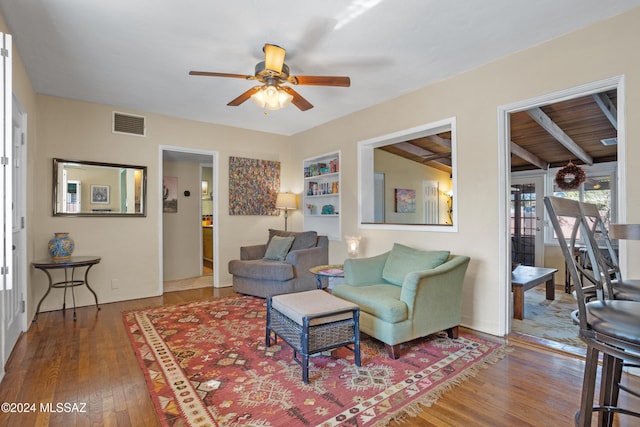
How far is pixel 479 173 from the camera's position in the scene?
10.1ft

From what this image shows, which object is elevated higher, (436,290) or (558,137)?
(558,137)

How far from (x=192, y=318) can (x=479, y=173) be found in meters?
3.31

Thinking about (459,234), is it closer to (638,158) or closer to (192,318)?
(638,158)

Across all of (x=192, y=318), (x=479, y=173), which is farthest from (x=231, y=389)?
(x=479, y=173)

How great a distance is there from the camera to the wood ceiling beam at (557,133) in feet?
11.8

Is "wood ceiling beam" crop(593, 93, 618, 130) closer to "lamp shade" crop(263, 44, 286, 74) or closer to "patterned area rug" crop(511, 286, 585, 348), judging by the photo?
"patterned area rug" crop(511, 286, 585, 348)

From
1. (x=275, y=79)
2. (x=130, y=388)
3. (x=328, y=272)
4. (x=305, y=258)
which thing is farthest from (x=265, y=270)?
(x=275, y=79)

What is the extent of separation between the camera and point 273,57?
245 cm

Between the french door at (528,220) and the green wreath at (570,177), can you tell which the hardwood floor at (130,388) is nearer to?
the green wreath at (570,177)

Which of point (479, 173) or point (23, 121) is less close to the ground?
point (23, 121)

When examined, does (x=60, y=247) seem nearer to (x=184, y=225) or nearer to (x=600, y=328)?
(x=184, y=225)

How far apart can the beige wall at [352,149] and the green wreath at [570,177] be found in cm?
307

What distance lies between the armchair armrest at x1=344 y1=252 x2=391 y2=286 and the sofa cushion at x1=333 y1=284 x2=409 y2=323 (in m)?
0.10

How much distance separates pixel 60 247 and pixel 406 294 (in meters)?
3.76
